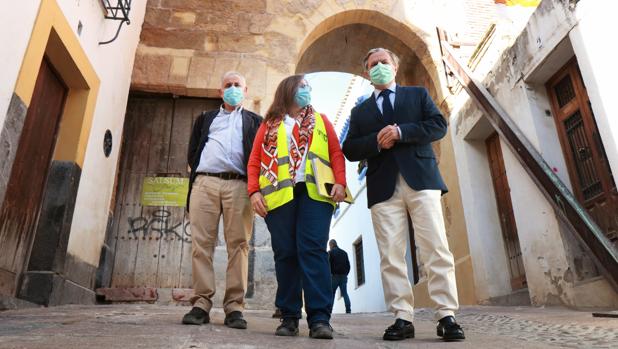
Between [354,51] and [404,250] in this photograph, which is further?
[354,51]

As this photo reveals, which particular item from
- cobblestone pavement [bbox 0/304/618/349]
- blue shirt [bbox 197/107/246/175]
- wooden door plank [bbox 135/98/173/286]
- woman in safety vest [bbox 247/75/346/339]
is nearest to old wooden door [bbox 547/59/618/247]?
cobblestone pavement [bbox 0/304/618/349]

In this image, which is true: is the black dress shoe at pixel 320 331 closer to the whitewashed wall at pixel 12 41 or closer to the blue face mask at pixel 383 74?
the blue face mask at pixel 383 74

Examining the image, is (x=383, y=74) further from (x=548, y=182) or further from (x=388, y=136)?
(x=548, y=182)

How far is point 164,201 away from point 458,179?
4113mm

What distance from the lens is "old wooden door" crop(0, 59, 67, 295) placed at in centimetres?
348

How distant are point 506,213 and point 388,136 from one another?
4075 millimetres

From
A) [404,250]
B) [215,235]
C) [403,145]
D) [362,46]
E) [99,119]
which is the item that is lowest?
[404,250]

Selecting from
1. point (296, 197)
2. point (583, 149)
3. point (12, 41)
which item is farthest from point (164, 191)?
point (583, 149)

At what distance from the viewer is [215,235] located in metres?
2.80

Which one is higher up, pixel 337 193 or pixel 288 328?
pixel 337 193

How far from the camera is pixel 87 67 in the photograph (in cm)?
431

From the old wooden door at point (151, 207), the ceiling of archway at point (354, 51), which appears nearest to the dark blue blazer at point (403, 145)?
the old wooden door at point (151, 207)

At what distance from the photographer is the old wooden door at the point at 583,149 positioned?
4055 millimetres

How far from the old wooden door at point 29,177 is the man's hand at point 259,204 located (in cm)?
220
